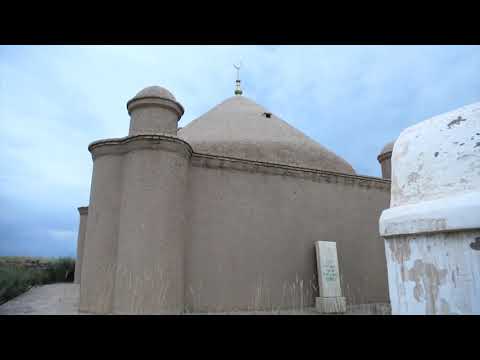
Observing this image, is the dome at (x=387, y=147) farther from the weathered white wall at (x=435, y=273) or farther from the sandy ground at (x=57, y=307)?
the weathered white wall at (x=435, y=273)

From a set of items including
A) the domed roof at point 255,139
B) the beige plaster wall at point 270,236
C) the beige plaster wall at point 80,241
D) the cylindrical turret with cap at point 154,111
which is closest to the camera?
the beige plaster wall at point 270,236

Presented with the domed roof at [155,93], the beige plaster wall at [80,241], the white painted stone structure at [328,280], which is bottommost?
the white painted stone structure at [328,280]

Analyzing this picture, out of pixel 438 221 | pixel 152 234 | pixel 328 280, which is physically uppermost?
pixel 152 234

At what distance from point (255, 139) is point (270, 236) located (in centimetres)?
358

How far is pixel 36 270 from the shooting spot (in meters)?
14.9

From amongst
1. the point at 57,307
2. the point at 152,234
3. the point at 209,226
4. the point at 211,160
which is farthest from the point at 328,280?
the point at 57,307

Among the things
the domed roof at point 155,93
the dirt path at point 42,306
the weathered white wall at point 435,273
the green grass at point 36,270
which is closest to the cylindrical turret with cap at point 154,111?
the domed roof at point 155,93

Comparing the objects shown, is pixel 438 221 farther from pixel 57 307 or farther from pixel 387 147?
pixel 387 147

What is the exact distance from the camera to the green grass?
11523 mm

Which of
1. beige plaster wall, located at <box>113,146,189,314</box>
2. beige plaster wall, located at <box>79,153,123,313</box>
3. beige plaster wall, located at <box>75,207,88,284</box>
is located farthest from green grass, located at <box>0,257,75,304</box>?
beige plaster wall, located at <box>113,146,189,314</box>

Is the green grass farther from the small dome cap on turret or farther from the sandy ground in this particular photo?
the small dome cap on turret

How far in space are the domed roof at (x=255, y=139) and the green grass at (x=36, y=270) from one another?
721 cm

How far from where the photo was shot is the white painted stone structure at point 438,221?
1797mm
